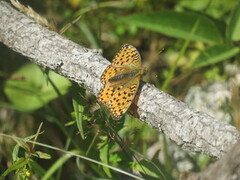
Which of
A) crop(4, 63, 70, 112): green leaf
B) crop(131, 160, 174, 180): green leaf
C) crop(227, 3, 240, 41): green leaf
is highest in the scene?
crop(227, 3, 240, 41): green leaf

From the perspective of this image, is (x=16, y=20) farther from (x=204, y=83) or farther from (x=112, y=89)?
(x=204, y=83)

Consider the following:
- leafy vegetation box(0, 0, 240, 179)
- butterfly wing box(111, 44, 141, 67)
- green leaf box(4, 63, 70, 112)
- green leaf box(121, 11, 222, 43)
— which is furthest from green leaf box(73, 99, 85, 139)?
green leaf box(121, 11, 222, 43)

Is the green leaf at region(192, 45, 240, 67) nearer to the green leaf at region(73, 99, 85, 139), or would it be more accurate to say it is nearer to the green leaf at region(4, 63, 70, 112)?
the green leaf at region(4, 63, 70, 112)

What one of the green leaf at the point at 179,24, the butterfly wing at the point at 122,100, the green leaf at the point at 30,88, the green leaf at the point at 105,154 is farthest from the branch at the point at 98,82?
the green leaf at the point at 179,24

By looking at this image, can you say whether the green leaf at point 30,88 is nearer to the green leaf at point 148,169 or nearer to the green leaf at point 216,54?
the green leaf at point 216,54

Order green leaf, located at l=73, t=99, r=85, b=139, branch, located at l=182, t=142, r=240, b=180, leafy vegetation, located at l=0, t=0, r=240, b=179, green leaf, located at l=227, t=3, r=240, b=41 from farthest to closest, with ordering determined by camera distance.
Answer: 1. green leaf, located at l=227, t=3, r=240, b=41
2. leafy vegetation, located at l=0, t=0, r=240, b=179
3. green leaf, located at l=73, t=99, r=85, b=139
4. branch, located at l=182, t=142, r=240, b=180

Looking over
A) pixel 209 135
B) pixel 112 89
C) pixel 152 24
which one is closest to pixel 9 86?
pixel 152 24

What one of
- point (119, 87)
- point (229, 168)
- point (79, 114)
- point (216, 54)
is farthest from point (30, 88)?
point (229, 168)
